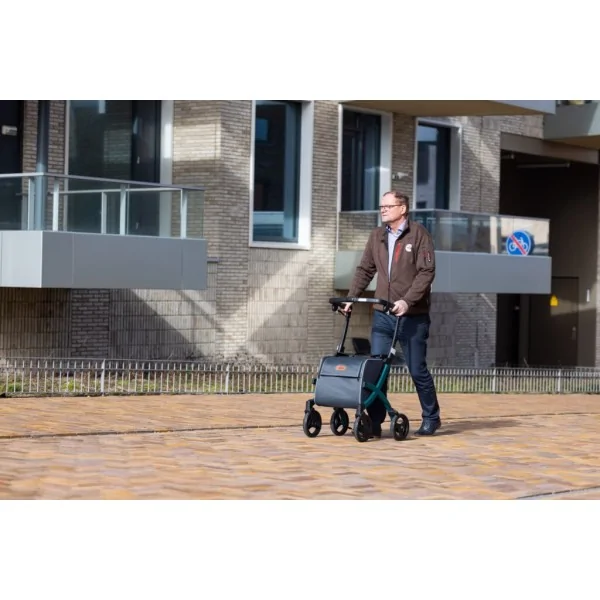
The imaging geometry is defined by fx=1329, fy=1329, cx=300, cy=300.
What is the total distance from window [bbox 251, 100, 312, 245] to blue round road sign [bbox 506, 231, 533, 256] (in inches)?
176

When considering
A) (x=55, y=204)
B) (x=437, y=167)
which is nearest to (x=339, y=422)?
(x=55, y=204)

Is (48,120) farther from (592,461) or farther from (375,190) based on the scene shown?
(592,461)

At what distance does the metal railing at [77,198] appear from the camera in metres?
18.9

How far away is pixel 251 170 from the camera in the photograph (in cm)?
2570

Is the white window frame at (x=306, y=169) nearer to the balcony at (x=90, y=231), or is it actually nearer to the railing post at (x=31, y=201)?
the balcony at (x=90, y=231)

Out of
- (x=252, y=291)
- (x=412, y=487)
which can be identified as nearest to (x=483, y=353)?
(x=252, y=291)

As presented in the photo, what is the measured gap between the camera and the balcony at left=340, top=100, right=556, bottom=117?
2812cm

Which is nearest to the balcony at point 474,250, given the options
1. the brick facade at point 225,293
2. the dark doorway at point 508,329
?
the brick facade at point 225,293

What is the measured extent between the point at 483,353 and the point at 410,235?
854 inches

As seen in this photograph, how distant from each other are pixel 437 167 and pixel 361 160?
117 inches

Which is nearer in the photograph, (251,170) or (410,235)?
(410,235)

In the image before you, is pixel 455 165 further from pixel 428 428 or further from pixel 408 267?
pixel 408 267

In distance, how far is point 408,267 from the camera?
11.2 metres

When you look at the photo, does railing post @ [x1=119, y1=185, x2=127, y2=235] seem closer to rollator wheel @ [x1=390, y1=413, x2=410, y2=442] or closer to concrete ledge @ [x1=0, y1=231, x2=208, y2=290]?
concrete ledge @ [x1=0, y1=231, x2=208, y2=290]
